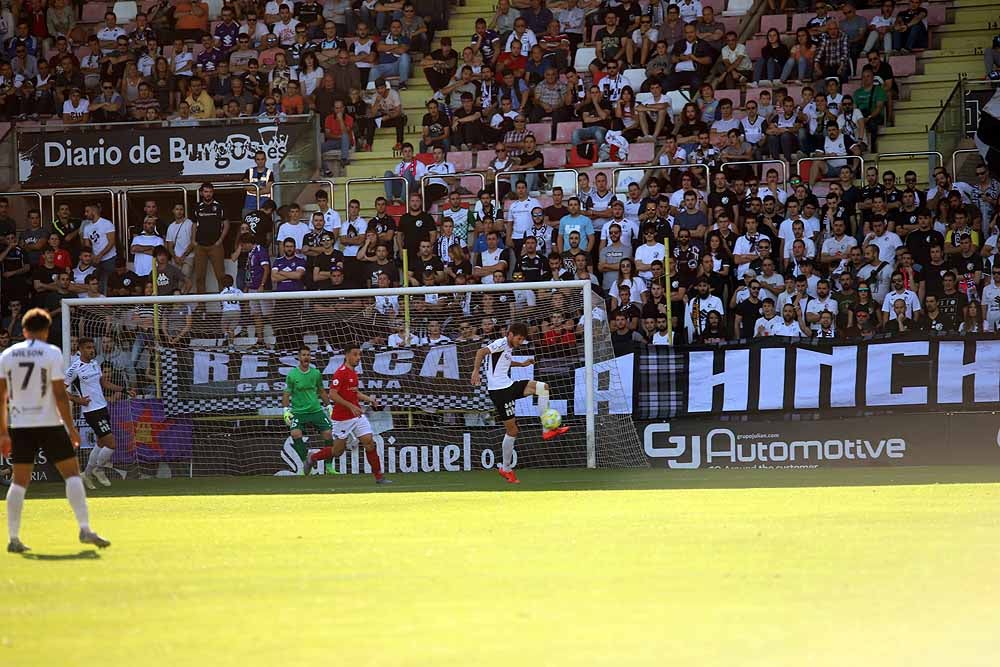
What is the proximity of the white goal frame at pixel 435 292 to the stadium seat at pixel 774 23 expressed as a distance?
26.0 feet

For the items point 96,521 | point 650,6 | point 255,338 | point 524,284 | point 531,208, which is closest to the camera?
point 96,521

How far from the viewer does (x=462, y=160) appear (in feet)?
79.0

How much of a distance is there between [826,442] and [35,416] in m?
11.4

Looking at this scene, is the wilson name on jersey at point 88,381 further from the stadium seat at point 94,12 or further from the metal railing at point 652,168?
the stadium seat at point 94,12

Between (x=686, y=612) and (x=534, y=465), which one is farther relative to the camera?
(x=534, y=465)

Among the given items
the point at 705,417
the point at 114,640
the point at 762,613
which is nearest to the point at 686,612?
the point at 762,613

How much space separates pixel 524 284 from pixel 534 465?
2627 mm

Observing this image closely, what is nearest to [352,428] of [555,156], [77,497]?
[77,497]

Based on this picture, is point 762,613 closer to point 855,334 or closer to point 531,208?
point 855,334

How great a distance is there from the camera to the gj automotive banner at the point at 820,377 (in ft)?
60.3

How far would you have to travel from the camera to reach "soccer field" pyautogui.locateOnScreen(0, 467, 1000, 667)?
6684 millimetres

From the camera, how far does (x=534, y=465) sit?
64.3ft

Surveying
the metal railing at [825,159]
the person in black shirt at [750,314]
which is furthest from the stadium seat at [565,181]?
the person in black shirt at [750,314]

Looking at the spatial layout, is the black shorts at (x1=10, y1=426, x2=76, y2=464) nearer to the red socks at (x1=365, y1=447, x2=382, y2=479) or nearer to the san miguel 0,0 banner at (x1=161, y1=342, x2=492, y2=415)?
the red socks at (x1=365, y1=447, x2=382, y2=479)
